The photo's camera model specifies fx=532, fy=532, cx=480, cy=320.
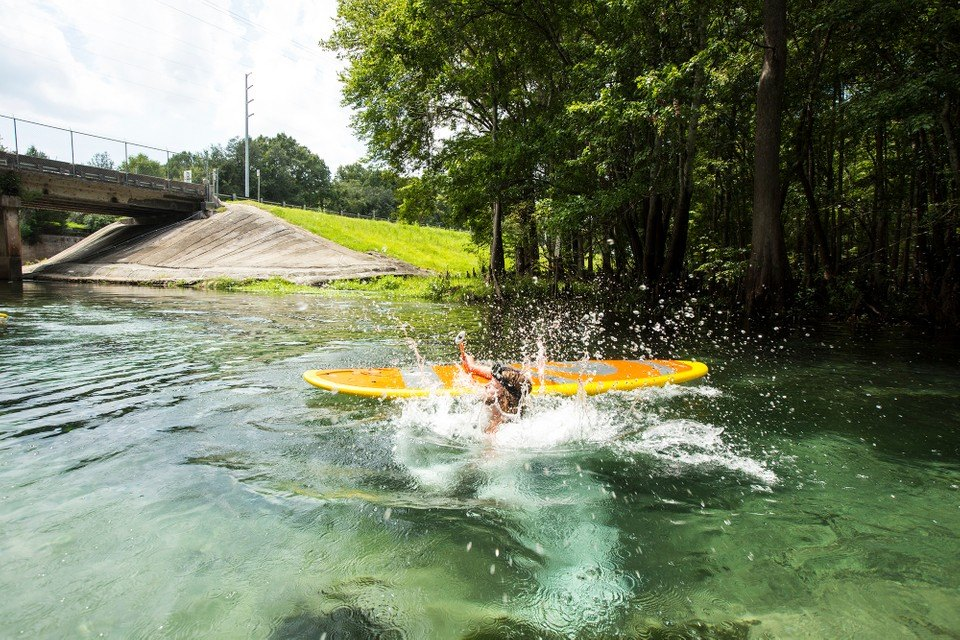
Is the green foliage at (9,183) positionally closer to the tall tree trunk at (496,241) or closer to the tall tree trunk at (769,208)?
the tall tree trunk at (496,241)

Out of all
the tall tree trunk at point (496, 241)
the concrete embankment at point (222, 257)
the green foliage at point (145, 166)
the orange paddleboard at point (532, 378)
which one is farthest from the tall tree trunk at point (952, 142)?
the green foliage at point (145, 166)

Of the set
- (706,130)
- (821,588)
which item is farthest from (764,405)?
(706,130)

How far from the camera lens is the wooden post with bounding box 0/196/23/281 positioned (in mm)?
26250

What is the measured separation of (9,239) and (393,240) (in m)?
20.0

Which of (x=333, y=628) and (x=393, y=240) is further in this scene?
(x=393, y=240)

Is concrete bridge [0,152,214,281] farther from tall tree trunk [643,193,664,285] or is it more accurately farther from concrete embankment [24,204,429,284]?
tall tree trunk [643,193,664,285]

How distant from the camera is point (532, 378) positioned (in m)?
6.27

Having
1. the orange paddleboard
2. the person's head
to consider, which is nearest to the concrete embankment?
the orange paddleboard

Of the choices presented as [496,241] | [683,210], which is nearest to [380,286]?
[496,241]

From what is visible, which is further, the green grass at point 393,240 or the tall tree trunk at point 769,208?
the green grass at point 393,240

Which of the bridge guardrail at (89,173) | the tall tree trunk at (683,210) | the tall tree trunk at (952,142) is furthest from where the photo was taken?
the bridge guardrail at (89,173)

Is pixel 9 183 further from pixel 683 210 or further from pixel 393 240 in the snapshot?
pixel 683 210

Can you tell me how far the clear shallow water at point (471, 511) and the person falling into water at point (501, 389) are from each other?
21cm

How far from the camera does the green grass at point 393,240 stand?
3186cm
